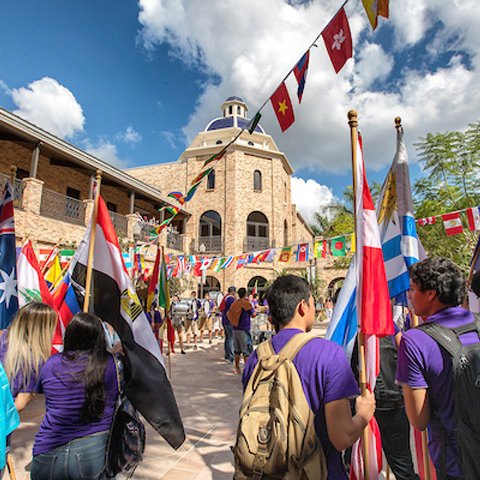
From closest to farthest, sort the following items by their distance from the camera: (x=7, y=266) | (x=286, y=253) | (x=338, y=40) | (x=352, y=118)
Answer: (x=352, y=118) < (x=7, y=266) < (x=338, y=40) < (x=286, y=253)

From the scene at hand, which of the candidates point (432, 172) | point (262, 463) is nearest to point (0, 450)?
point (262, 463)

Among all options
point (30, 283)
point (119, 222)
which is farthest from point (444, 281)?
point (119, 222)

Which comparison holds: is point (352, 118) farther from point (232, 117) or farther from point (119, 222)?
point (232, 117)

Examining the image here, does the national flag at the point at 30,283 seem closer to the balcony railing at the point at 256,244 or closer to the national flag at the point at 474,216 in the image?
the national flag at the point at 474,216

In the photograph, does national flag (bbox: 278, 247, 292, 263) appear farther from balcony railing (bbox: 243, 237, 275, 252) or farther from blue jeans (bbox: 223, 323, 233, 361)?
balcony railing (bbox: 243, 237, 275, 252)

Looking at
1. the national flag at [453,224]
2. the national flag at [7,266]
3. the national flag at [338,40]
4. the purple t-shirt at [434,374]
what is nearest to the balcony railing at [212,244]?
the national flag at [453,224]

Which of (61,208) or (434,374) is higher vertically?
(61,208)

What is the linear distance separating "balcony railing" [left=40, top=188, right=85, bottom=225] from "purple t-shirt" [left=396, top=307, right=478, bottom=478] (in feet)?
45.3

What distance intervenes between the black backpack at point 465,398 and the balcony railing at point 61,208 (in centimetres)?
1394

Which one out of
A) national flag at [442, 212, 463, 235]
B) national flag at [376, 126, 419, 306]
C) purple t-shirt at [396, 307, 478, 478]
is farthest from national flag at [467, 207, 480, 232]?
purple t-shirt at [396, 307, 478, 478]

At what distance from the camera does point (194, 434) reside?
13.4 feet

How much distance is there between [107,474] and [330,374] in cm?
156

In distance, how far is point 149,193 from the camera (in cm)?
1808

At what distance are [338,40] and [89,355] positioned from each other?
4662 mm
